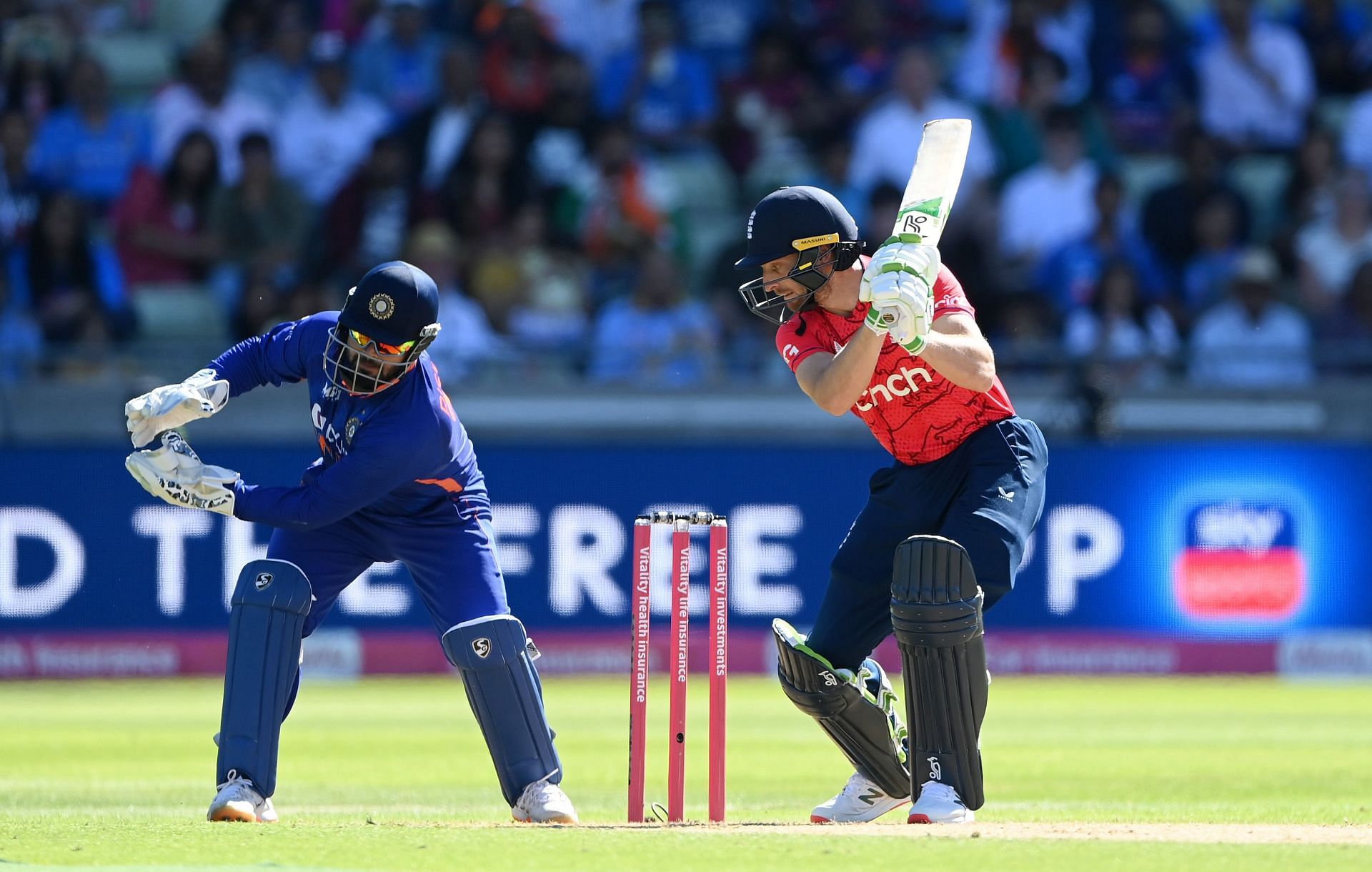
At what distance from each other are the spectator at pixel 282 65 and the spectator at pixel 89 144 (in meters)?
0.93

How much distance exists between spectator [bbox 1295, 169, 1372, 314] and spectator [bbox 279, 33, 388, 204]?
248 inches

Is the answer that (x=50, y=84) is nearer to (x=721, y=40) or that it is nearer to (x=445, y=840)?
(x=721, y=40)

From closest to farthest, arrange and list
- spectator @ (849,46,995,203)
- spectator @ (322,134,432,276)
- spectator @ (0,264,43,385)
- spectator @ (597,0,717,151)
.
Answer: spectator @ (0,264,43,385), spectator @ (322,134,432,276), spectator @ (849,46,995,203), spectator @ (597,0,717,151)

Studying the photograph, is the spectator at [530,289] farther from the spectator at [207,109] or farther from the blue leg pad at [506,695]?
the blue leg pad at [506,695]

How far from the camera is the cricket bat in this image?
5.37 meters

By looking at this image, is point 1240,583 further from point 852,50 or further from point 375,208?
point 375,208

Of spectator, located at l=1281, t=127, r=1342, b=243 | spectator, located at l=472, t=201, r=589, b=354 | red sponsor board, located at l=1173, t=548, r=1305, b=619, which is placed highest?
spectator, located at l=1281, t=127, r=1342, b=243

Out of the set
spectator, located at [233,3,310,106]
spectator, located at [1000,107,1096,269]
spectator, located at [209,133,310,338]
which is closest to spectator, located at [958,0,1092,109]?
spectator, located at [1000,107,1096,269]

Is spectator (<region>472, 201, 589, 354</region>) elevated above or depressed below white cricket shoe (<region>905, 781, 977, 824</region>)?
above

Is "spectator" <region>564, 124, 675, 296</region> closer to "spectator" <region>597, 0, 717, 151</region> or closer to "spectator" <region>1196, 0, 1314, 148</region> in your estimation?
"spectator" <region>597, 0, 717, 151</region>

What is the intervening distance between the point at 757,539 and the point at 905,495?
623 cm

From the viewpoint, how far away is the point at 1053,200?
45.0 ft

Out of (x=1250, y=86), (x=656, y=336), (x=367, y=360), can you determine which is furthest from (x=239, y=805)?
(x=1250, y=86)

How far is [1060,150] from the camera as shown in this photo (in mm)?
13789
